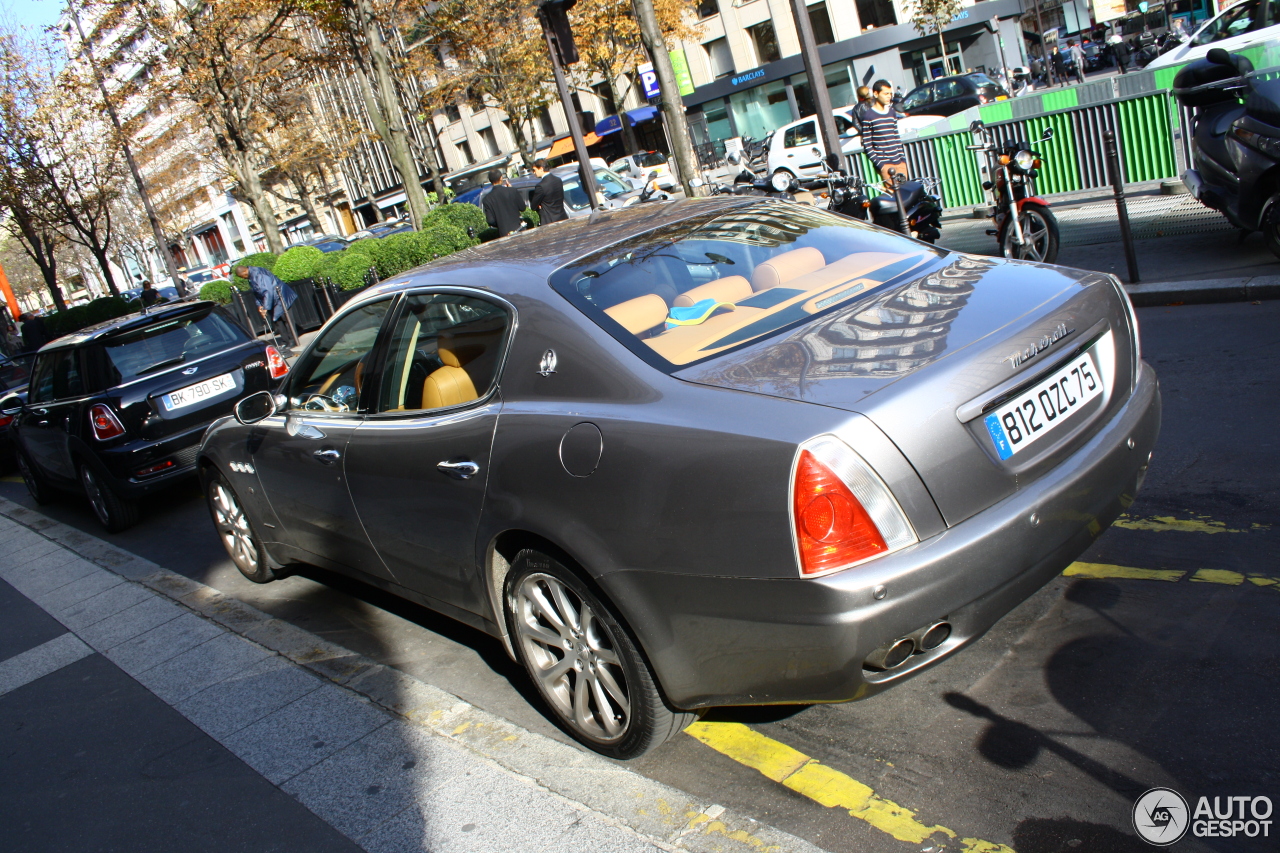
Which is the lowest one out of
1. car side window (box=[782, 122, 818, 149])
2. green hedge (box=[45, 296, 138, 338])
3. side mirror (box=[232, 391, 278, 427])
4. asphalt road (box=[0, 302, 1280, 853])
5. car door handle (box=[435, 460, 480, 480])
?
asphalt road (box=[0, 302, 1280, 853])

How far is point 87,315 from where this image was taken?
25.6 meters

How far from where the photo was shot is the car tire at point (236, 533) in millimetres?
5551

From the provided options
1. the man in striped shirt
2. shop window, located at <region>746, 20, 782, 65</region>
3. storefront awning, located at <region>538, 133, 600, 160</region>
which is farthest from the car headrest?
storefront awning, located at <region>538, 133, 600, 160</region>

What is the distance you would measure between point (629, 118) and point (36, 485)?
43.9 metres

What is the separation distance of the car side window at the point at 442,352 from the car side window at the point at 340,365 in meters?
0.21

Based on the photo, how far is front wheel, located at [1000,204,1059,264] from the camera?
316 inches

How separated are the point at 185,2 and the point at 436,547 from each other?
26343 mm

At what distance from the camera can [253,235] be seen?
238 feet

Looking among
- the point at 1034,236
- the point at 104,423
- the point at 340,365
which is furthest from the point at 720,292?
the point at 104,423

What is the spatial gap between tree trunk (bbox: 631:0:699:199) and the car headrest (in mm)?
12424

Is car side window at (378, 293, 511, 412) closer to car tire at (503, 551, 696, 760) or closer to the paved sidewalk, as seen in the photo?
car tire at (503, 551, 696, 760)

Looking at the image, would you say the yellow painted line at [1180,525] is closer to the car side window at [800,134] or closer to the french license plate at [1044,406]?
the french license plate at [1044,406]

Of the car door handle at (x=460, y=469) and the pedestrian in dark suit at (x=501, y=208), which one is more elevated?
the pedestrian in dark suit at (x=501, y=208)

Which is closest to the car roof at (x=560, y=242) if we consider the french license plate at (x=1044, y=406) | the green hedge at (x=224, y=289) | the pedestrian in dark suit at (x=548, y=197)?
the french license plate at (x=1044, y=406)
